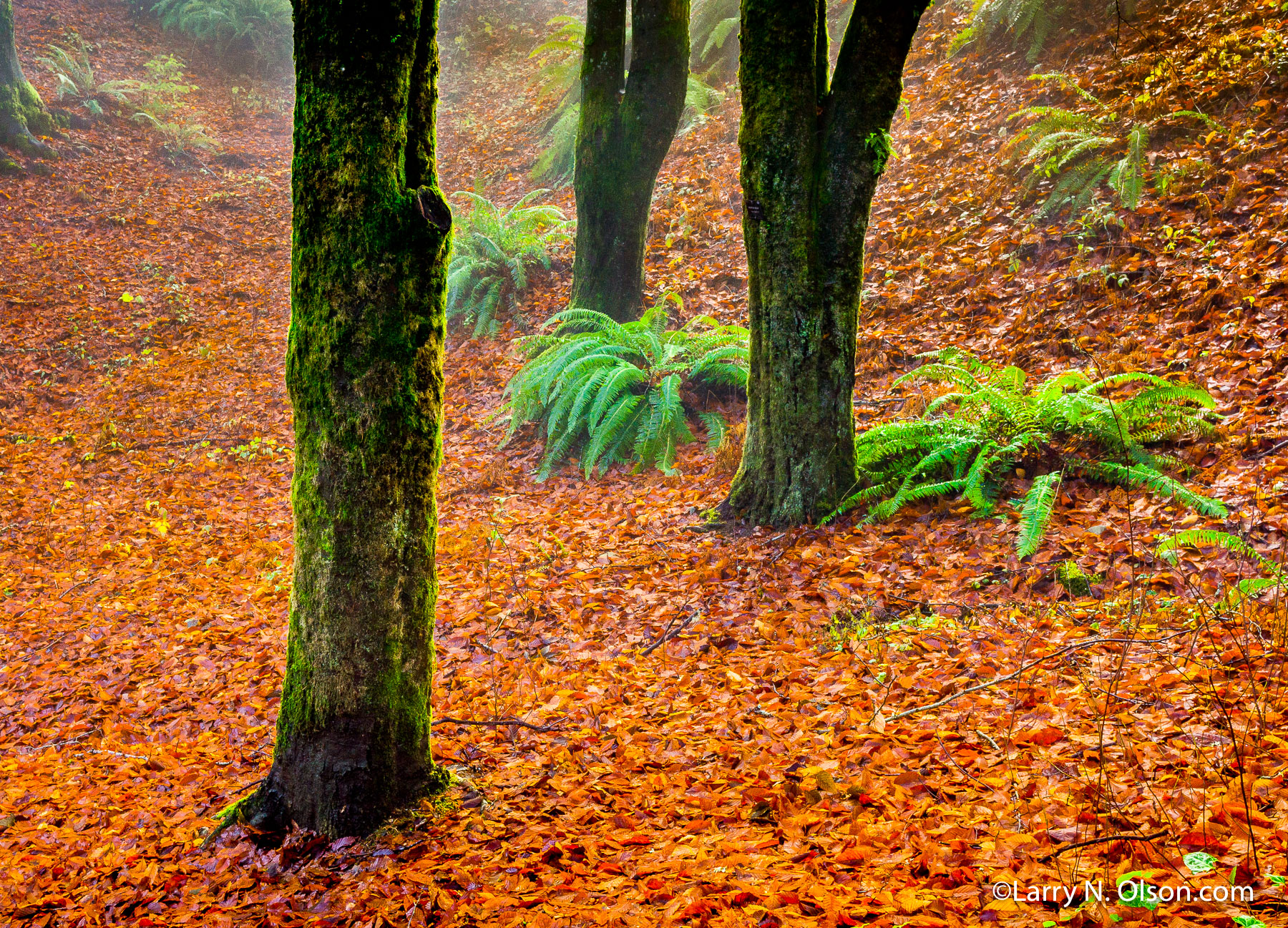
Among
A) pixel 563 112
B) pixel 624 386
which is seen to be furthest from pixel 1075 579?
pixel 563 112

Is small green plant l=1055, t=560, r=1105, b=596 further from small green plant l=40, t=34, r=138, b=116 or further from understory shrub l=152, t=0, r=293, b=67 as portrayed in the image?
understory shrub l=152, t=0, r=293, b=67

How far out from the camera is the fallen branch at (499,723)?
10.2 feet

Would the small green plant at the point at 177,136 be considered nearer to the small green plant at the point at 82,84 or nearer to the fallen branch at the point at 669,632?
the small green plant at the point at 82,84

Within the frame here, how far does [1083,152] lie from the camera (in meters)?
6.34

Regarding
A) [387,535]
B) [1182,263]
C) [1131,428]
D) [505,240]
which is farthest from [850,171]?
[505,240]

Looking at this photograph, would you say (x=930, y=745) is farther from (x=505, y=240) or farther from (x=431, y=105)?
(x=505, y=240)

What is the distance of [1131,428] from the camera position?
402 centimetres

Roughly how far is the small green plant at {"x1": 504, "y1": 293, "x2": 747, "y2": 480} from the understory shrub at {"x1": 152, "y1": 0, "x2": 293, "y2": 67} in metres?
13.0

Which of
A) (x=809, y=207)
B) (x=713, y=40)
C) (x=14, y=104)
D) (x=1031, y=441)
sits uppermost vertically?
(x=713, y=40)

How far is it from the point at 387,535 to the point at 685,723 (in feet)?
4.67

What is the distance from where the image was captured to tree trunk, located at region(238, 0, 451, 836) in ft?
7.53

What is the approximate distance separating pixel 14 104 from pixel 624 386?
36.6 ft

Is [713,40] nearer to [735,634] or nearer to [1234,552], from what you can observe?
[735,634]

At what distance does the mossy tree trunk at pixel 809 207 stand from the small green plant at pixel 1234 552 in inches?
63.9
